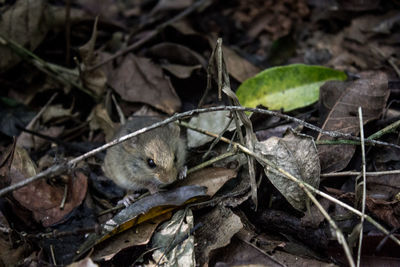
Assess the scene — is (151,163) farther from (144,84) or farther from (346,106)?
(346,106)

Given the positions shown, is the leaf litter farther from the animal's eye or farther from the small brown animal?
the animal's eye

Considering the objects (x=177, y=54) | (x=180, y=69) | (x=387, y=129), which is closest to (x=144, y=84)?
(x=180, y=69)

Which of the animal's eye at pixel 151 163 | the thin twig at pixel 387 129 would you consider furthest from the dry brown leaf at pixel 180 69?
the thin twig at pixel 387 129

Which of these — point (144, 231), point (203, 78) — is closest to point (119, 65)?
point (203, 78)

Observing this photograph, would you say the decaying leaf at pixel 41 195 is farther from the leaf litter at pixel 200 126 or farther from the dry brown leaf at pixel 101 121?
the dry brown leaf at pixel 101 121

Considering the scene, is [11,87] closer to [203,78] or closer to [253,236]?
[203,78]

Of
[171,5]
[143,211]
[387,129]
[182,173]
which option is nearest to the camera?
[143,211]
